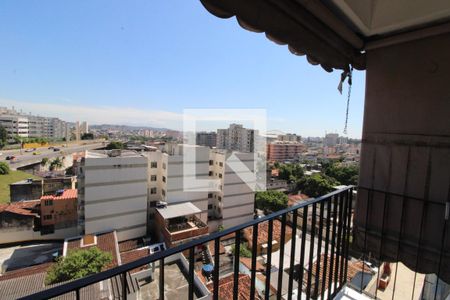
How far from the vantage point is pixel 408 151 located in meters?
1.43

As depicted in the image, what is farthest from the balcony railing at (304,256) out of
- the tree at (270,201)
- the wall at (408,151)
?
the tree at (270,201)

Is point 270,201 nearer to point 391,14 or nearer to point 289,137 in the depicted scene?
point 391,14

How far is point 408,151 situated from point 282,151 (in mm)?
36394

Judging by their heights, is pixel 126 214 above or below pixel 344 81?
below

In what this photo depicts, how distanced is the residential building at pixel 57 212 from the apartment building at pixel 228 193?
22.4ft

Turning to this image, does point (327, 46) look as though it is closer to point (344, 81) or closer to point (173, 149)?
A: point (344, 81)

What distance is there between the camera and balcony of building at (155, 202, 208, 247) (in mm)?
9493

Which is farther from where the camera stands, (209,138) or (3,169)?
(209,138)

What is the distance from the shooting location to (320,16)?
1.12 m

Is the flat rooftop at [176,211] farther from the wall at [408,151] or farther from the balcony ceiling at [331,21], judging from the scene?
the balcony ceiling at [331,21]

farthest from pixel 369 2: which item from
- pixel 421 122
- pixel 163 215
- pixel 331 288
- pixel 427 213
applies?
pixel 163 215

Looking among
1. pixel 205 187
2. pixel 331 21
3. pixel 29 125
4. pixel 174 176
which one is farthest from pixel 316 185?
pixel 29 125

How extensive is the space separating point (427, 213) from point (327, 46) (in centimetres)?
116

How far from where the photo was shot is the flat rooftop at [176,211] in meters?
10.2
